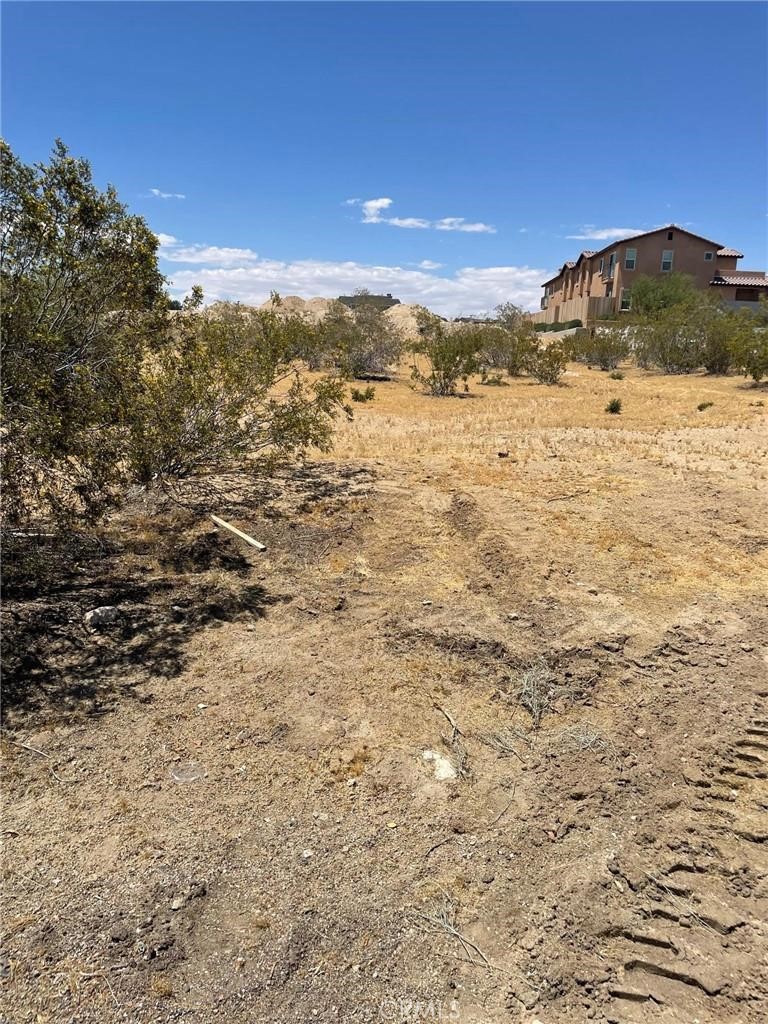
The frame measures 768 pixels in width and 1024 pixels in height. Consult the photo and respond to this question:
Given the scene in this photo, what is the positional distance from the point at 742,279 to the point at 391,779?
5541 cm

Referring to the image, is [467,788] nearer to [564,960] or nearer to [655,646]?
[564,960]

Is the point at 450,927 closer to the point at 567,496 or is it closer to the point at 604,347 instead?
the point at 567,496

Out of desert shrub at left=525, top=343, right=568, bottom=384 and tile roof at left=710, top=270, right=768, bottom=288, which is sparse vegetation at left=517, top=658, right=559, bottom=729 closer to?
desert shrub at left=525, top=343, right=568, bottom=384

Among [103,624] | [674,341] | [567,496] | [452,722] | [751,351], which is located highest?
[674,341]

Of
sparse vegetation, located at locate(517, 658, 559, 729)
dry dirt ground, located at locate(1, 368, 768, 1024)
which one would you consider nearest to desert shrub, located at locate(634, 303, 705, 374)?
dry dirt ground, located at locate(1, 368, 768, 1024)

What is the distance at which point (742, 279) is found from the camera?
4806cm

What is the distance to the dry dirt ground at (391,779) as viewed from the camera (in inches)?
88.8

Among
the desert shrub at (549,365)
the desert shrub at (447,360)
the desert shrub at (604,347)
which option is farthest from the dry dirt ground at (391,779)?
the desert shrub at (604,347)

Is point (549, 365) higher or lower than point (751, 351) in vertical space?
lower

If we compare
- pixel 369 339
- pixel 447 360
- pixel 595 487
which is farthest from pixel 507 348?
pixel 595 487

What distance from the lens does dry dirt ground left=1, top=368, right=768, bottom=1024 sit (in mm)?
2256

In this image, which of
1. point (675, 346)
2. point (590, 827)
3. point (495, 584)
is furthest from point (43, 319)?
point (675, 346)

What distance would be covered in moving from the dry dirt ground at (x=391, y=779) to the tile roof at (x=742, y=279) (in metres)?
49.9

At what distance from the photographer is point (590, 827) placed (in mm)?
2914
